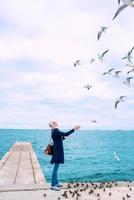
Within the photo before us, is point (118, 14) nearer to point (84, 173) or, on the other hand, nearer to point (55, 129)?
point (55, 129)

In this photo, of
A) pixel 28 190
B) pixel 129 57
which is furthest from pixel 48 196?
pixel 129 57

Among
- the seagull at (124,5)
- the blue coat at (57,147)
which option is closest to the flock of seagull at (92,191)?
the blue coat at (57,147)

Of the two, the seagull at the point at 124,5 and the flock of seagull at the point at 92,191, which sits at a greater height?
the seagull at the point at 124,5

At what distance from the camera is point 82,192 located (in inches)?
530

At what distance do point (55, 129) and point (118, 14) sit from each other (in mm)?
6349

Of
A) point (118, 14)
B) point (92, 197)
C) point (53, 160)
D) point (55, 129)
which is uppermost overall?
point (118, 14)

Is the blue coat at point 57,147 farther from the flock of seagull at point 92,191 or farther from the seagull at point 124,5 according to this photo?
the seagull at point 124,5

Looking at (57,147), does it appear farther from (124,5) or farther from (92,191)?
(124,5)

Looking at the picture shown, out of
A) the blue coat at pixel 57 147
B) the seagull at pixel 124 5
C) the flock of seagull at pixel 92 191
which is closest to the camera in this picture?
the seagull at pixel 124 5

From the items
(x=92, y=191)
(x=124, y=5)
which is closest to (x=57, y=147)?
(x=92, y=191)

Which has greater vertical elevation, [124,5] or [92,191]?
[124,5]

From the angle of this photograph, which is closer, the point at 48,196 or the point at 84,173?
the point at 48,196

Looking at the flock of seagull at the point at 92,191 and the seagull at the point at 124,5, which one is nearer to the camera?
the seagull at the point at 124,5

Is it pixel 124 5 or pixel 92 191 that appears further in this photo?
pixel 92 191
